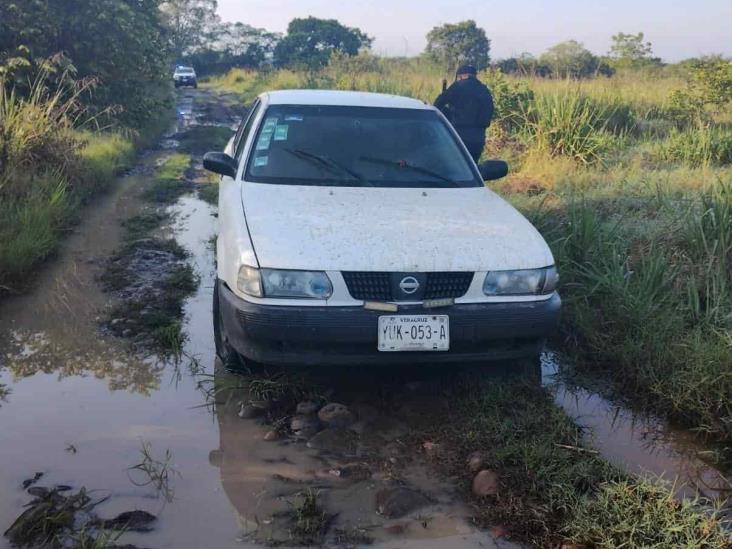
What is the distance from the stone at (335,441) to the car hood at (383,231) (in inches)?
30.7

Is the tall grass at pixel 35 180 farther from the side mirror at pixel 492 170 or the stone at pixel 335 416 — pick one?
the side mirror at pixel 492 170

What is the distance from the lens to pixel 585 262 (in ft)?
17.0

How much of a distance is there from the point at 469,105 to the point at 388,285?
4970mm

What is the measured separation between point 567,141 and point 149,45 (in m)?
7.91

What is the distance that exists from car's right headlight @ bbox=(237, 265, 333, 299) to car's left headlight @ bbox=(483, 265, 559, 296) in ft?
2.60

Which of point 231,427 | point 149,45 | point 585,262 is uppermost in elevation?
point 149,45

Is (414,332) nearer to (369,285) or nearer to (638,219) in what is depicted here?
(369,285)

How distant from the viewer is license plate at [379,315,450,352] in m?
3.32

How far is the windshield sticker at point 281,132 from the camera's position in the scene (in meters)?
4.56

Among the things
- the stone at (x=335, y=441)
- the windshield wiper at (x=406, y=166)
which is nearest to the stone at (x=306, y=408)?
the stone at (x=335, y=441)

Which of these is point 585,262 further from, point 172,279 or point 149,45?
point 149,45

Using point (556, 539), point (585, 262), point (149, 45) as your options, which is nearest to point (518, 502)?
point (556, 539)

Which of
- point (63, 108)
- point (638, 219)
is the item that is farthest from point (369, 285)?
point (63, 108)

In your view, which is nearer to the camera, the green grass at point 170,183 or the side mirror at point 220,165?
the side mirror at point 220,165
